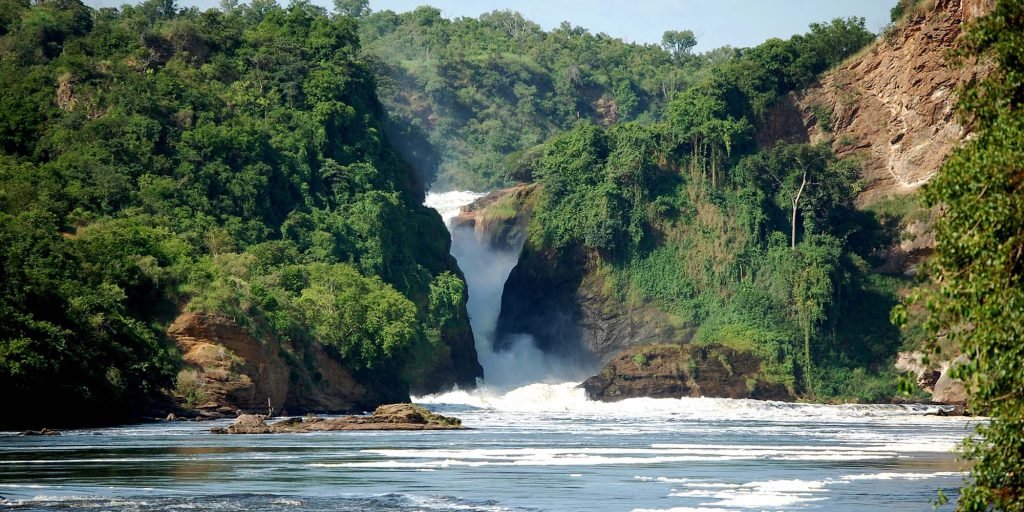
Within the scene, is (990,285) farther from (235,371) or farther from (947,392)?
(947,392)

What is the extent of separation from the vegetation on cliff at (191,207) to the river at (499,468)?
15.2 ft

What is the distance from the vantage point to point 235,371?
7231cm

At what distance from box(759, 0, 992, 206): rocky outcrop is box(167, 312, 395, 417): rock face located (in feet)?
179

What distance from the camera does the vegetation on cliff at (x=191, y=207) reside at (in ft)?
201

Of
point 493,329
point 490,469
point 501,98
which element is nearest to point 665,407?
point 493,329

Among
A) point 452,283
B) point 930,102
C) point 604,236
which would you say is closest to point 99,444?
point 452,283

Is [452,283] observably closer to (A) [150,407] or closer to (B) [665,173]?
(B) [665,173]

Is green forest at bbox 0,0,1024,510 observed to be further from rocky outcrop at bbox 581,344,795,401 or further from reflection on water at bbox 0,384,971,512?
reflection on water at bbox 0,384,971,512

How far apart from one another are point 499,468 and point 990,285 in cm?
2314

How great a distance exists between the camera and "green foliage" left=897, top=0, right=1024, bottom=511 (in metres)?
19.3

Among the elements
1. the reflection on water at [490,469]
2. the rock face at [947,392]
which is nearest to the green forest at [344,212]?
the rock face at [947,392]

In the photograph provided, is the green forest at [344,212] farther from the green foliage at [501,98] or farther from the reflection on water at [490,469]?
the green foliage at [501,98]

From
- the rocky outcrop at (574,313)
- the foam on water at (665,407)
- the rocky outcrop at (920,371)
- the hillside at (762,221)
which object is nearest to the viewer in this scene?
the foam on water at (665,407)

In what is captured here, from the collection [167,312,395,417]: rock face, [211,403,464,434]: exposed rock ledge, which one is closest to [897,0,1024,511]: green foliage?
[211,403,464,434]: exposed rock ledge
